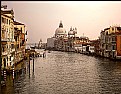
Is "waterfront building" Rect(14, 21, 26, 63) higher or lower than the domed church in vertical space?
lower

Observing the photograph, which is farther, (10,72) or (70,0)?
(10,72)

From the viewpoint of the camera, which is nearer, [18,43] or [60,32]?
[18,43]

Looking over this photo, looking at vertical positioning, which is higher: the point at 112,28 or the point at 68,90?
the point at 112,28

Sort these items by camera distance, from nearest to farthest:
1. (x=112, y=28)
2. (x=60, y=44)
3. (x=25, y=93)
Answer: (x=25, y=93), (x=112, y=28), (x=60, y=44)

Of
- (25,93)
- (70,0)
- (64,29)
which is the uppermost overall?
(64,29)

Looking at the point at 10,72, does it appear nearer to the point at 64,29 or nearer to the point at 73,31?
the point at 73,31

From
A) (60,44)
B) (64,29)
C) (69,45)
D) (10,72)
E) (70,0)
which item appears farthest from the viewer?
(64,29)

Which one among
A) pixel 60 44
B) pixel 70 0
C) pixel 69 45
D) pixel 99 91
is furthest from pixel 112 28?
pixel 60 44

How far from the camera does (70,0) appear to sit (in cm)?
221

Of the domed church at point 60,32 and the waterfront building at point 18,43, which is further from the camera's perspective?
the domed church at point 60,32

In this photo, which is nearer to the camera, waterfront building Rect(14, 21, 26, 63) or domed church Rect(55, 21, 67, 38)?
waterfront building Rect(14, 21, 26, 63)

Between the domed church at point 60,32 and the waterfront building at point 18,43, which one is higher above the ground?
the domed church at point 60,32

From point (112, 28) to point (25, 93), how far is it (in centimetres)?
3238

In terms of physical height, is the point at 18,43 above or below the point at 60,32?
below
